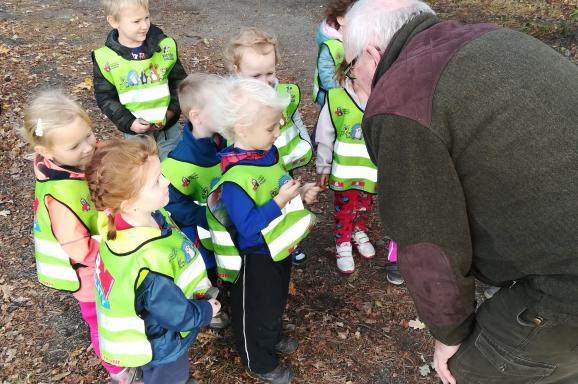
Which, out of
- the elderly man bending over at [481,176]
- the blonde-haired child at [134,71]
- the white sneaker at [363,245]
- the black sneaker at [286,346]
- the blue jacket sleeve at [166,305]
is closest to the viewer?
the elderly man bending over at [481,176]

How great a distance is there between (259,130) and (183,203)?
0.84 m

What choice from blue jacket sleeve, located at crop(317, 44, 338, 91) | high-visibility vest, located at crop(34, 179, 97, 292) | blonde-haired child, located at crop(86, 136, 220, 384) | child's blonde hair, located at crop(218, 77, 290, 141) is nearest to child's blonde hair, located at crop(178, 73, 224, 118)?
child's blonde hair, located at crop(218, 77, 290, 141)

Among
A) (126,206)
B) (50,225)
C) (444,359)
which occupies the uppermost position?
(126,206)

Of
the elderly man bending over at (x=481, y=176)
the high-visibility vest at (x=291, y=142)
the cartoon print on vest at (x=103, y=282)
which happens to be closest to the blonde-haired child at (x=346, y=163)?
the high-visibility vest at (x=291, y=142)

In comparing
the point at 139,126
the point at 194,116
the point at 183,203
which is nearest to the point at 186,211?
the point at 183,203

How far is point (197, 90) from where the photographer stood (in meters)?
3.57

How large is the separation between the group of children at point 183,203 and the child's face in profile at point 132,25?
1 cm

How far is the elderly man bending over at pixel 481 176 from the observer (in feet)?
5.73

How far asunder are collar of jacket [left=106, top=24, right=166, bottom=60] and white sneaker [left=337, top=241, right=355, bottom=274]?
7.60 feet

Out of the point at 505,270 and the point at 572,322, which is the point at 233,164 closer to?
the point at 505,270

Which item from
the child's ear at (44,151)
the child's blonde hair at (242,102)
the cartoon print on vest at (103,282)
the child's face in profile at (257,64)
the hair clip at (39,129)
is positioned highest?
the child's blonde hair at (242,102)

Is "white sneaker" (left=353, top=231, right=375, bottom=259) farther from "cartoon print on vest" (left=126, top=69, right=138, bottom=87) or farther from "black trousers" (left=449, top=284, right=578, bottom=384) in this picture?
"cartoon print on vest" (left=126, top=69, right=138, bottom=87)

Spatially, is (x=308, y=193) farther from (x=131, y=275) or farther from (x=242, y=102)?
(x=131, y=275)

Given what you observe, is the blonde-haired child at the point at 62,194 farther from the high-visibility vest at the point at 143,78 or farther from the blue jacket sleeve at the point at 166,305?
the high-visibility vest at the point at 143,78
